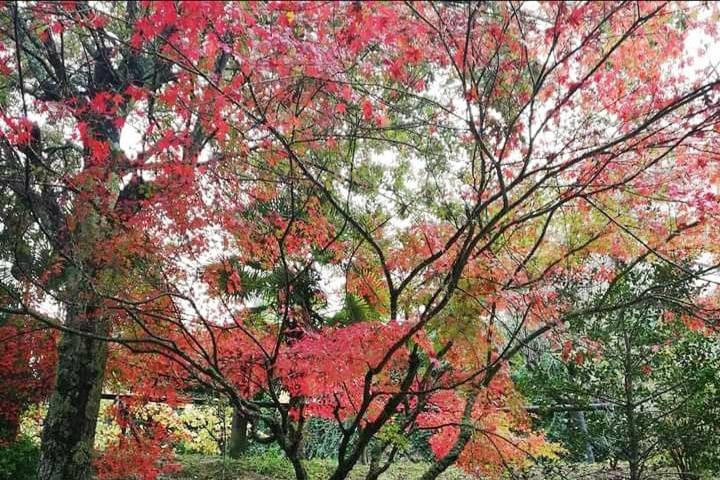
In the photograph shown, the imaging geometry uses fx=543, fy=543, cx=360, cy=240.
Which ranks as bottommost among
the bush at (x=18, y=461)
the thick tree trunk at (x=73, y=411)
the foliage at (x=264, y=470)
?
the foliage at (x=264, y=470)

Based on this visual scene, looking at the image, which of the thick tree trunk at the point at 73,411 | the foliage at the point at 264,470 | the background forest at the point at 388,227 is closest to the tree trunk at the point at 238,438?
the foliage at the point at 264,470

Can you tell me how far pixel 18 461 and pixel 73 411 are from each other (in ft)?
11.5

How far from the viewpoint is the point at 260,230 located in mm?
Result: 6645

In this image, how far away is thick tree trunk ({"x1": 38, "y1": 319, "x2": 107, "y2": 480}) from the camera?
562cm

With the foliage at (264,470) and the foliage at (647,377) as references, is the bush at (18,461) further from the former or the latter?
the foliage at (647,377)

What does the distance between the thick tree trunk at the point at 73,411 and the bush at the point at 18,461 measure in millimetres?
3046

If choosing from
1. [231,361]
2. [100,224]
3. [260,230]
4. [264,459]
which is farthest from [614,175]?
[264,459]

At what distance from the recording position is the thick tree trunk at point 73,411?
5.62 metres

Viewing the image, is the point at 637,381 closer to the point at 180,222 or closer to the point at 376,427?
the point at 376,427

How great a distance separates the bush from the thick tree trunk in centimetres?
305

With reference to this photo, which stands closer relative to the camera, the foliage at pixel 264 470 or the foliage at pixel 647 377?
the foliage at pixel 647 377

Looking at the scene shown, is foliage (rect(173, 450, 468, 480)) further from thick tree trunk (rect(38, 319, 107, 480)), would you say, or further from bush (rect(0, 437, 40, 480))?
thick tree trunk (rect(38, 319, 107, 480))

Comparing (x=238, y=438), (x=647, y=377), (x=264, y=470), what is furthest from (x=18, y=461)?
(x=647, y=377)

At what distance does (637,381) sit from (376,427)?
125 inches
